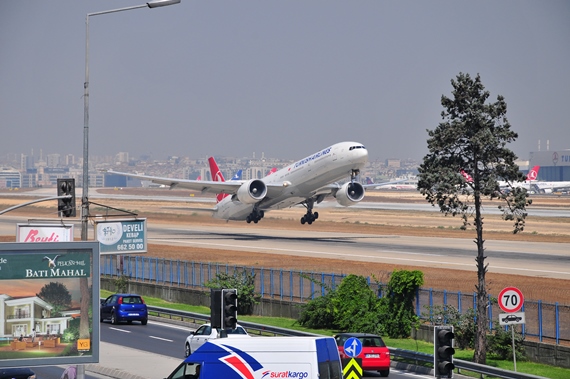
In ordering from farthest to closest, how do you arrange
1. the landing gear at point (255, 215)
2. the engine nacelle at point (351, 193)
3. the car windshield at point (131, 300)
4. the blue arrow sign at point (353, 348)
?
the landing gear at point (255, 215)
the engine nacelle at point (351, 193)
the car windshield at point (131, 300)
the blue arrow sign at point (353, 348)

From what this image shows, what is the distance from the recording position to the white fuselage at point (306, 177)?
70.9m

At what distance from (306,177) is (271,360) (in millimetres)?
59325

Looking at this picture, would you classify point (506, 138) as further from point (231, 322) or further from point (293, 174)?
point (293, 174)

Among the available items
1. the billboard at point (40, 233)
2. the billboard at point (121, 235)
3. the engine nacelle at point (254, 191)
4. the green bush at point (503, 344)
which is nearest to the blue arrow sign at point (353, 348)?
the green bush at point (503, 344)

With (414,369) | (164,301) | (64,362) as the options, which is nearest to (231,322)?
(64,362)

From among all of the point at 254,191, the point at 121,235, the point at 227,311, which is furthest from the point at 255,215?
the point at 227,311

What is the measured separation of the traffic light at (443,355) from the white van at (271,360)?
71.3 inches

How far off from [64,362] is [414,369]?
1474cm

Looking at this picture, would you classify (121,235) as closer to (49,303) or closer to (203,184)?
(49,303)

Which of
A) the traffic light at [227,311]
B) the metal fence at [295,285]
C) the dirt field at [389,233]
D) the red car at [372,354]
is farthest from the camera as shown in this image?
the dirt field at [389,233]

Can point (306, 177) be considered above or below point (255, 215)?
above

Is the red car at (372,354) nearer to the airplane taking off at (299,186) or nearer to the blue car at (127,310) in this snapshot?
the blue car at (127,310)

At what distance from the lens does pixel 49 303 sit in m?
17.8

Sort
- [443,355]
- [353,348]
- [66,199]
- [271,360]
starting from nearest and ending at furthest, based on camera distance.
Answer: [443,355] < [271,360] < [353,348] < [66,199]
